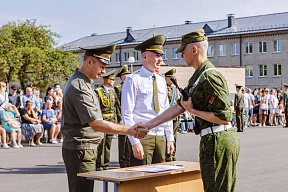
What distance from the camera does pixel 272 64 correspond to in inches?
2366

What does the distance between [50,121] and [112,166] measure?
656cm

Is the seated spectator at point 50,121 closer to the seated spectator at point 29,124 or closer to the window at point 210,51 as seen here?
the seated spectator at point 29,124

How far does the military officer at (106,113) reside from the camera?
9977 millimetres

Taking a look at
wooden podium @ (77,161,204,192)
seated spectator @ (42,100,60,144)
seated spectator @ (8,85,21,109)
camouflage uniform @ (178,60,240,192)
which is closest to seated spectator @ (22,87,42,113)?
seated spectator @ (8,85,21,109)

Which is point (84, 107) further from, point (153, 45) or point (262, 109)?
point (262, 109)

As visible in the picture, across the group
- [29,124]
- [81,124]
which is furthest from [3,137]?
[81,124]

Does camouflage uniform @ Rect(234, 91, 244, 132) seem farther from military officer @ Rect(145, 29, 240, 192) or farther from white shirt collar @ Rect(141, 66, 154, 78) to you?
military officer @ Rect(145, 29, 240, 192)

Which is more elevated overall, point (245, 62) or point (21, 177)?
point (245, 62)

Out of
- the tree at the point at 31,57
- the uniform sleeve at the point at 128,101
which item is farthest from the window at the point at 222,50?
the uniform sleeve at the point at 128,101

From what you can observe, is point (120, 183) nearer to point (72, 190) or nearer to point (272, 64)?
point (72, 190)

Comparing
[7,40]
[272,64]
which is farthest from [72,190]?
[272,64]

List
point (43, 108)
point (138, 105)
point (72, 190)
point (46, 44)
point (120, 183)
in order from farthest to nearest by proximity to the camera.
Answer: point (46, 44) → point (43, 108) → point (138, 105) → point (72, 190) → point (120, 183)

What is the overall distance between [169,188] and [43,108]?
14.5 metres

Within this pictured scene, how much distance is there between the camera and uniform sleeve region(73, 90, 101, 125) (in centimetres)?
494
